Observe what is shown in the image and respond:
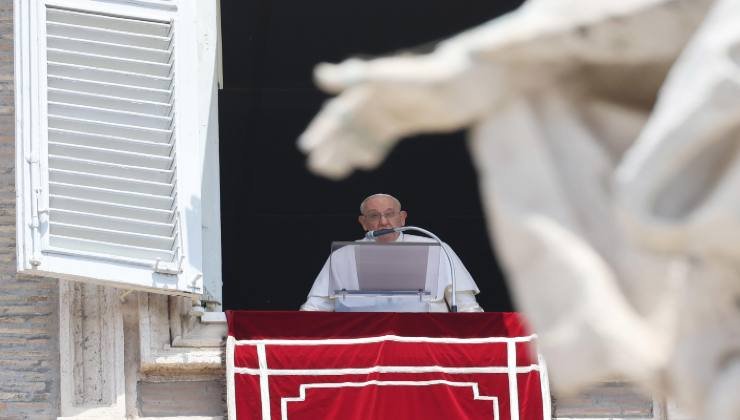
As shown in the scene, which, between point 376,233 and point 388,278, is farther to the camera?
Answer: point 376,233

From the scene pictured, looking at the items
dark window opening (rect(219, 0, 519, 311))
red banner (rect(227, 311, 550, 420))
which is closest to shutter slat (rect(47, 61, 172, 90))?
red banner (rect(227, 311, 550, 420))

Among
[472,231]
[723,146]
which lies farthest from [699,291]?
[472,231]

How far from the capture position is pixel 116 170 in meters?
11.7

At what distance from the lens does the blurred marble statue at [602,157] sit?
5.80 meters

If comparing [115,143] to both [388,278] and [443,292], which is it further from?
[443,292]

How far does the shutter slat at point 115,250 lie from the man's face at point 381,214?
1.41 metres

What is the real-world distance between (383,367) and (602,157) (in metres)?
5.53

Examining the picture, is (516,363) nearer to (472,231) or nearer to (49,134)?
(49,134)

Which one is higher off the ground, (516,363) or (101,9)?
(101,9)

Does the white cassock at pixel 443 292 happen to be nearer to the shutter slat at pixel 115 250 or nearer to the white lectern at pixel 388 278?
the white lectern at pixel 388 278

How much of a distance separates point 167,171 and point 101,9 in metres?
0.65

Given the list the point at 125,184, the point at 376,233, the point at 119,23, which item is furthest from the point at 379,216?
the point at 119,23

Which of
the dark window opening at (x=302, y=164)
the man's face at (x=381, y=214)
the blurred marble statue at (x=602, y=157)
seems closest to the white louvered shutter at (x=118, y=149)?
the man's face at (x=381, y=214)

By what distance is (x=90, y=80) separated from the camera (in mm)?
11688
